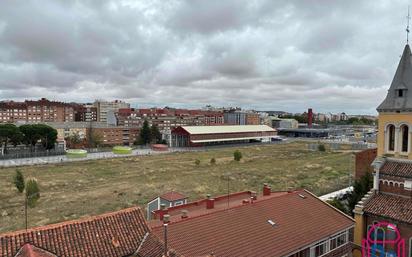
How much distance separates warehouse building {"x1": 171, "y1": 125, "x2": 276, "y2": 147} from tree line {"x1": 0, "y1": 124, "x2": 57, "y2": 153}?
116 feet

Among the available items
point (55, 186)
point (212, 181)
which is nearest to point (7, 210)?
point (55, 186)

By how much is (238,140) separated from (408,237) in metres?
97.6

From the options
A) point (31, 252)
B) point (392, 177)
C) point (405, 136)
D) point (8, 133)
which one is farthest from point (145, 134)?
point (31, 252)

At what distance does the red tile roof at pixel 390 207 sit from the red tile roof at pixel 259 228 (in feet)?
5.73

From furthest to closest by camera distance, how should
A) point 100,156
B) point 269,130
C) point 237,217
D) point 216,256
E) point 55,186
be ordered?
1. point 269,130
2. point 100,156
3. point 55,186
4. point 237,217
5. point 216,256

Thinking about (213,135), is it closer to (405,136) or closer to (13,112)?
(13,112)

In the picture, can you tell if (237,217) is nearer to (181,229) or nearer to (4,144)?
(181,229)

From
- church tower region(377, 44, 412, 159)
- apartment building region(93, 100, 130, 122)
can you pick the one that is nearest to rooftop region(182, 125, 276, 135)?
apartment building region(93, 100, 130, 122)

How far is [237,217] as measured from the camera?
1872cm

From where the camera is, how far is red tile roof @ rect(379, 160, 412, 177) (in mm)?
21703

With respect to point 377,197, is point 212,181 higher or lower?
lower

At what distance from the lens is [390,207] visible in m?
21.5

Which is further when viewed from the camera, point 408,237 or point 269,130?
point 269,130

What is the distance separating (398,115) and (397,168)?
359 cm
